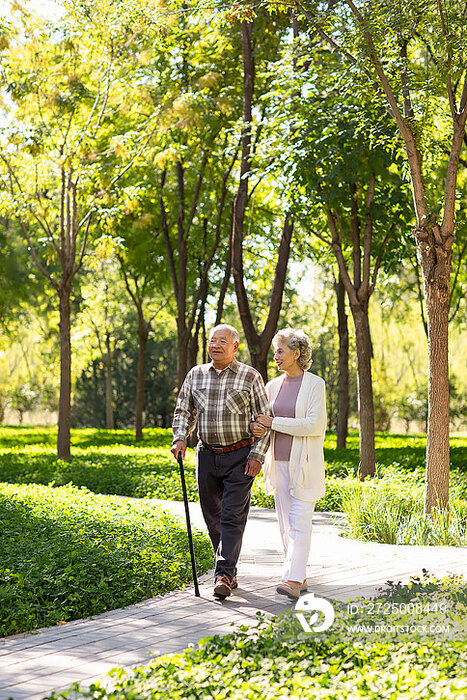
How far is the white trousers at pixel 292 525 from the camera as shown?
620cm

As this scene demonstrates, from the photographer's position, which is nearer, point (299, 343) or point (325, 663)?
point (325, 663)

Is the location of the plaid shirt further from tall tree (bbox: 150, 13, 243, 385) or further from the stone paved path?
tall tree (bbox: 150, 13, 243, 385)

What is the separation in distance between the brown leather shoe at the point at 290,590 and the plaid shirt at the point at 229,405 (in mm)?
936

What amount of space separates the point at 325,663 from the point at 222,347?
8.88 ft

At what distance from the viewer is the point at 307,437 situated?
6438 millimetres

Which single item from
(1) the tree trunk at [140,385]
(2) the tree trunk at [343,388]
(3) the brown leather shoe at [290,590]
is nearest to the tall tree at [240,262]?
(2) the tree trunk at [343,388]

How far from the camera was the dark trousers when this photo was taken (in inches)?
254

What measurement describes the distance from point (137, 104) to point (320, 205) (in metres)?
6.13

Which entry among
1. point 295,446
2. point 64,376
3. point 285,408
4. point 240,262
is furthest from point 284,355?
point 64,376

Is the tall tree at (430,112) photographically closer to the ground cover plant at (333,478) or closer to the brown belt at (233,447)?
the ground cover plant at (333,478)

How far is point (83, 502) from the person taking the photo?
10188 mm

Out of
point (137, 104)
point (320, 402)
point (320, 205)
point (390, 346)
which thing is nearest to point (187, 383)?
point (320, 402)

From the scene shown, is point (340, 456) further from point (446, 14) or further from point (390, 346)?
point (390, 346)

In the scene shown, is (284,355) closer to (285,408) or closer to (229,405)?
(285,408)
